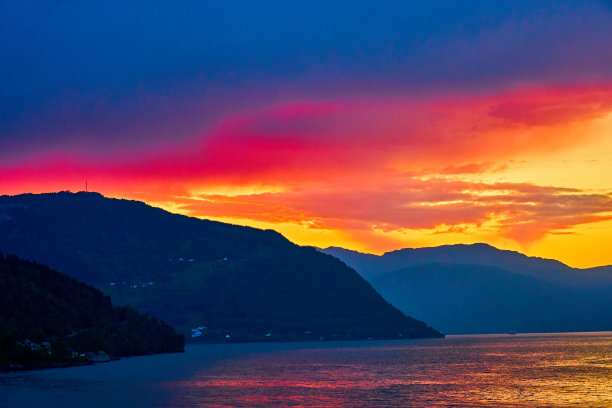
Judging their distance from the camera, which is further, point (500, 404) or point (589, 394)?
point (589, 394)

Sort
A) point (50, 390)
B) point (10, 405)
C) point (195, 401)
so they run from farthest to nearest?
point (50, 390), point (195, 401), point (10, 405)

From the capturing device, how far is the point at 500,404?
11900 cm

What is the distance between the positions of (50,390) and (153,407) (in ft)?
107

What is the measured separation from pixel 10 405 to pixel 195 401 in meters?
28.8

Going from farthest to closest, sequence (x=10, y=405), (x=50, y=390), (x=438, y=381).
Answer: (x=438, y=381) < (x=50, y=390) < (x=10, y=405)

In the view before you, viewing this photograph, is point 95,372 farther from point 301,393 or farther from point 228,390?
point 301,393

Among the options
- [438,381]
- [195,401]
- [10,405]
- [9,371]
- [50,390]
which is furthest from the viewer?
[9,371]

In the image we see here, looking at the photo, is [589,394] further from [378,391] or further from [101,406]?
[101,406]

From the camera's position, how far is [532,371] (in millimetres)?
197125

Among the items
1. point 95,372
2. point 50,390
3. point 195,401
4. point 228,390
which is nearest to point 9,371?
point 95,372

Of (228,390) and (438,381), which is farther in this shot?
(438,381)

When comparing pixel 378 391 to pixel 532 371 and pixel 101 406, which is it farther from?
pixel 532 371

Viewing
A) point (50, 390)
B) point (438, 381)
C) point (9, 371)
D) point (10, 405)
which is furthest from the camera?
point (9, 371)

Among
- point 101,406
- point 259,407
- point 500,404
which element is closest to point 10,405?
point 101,406
